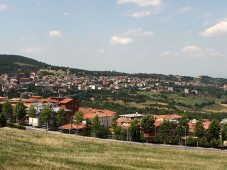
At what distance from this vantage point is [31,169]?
26828 mm

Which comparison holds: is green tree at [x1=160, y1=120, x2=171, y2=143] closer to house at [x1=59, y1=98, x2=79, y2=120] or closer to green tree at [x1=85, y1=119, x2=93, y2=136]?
green tree at [x1=85, y1=119, x2=93, y2=136]

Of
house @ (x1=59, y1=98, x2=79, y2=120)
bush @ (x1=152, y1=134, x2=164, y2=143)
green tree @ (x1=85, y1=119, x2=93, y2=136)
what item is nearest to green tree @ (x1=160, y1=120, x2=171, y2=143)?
bush @ (x1=152, y1=134, x2=164, y2=143)

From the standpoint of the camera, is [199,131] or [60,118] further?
[60,118]

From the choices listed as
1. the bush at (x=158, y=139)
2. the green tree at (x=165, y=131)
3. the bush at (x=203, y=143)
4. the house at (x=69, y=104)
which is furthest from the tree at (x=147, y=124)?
the house at (x=69, y=104)

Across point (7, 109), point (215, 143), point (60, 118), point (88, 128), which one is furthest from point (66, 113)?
point (215, 143)

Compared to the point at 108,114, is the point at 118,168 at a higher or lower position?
higher

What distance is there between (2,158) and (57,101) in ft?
485

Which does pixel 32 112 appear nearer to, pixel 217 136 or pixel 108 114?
pixel 108 114

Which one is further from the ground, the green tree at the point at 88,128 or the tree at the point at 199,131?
the tree at the point at 199,131

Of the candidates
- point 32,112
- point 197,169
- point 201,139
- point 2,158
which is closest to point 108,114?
point 32,112

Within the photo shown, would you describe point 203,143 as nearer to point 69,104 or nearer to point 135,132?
point 135,132

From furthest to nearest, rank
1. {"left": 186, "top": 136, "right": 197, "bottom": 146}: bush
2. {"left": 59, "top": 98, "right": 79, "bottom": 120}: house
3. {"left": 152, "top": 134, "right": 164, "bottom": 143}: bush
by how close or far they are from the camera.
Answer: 1. {"left": 59, "top": 98, "right": 79, "bottom": 120}: house
2. {"left": 152, "top": 134, "right": 164, "bottom": 143}: bush
3. {"left": 186, "top": 136, "right": 197, "bottom": 146}: bush

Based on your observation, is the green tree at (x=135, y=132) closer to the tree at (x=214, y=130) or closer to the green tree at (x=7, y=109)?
the tree at (x=214, y=130)

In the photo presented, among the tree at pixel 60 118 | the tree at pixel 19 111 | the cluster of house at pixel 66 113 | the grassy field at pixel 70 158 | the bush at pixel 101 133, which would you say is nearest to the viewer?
the grassy field at pixel 70 158
